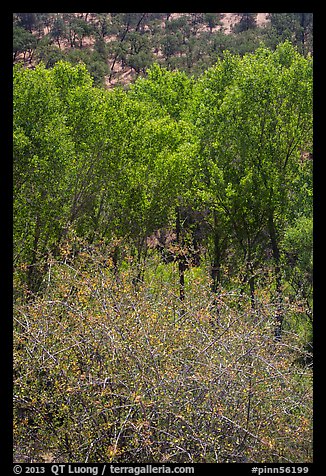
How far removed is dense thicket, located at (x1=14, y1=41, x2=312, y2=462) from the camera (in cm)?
661

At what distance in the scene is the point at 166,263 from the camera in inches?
578

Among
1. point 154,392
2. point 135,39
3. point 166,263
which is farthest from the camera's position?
point 135,39

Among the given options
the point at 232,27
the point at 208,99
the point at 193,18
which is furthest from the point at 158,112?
the point at 193,18

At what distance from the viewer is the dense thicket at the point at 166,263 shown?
6.61 meters

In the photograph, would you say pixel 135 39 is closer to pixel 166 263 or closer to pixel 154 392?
pixel 166 263

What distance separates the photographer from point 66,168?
1432 cm

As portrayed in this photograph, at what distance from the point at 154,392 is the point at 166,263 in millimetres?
8283

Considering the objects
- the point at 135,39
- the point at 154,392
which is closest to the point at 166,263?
the point at 154,392

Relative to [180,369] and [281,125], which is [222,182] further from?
[180,369]

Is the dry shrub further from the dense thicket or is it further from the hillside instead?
the hillside

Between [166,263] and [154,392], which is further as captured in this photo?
[166,263]

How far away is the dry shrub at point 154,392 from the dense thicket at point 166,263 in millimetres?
32

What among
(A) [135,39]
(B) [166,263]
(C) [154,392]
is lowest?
(B) [166,263]
